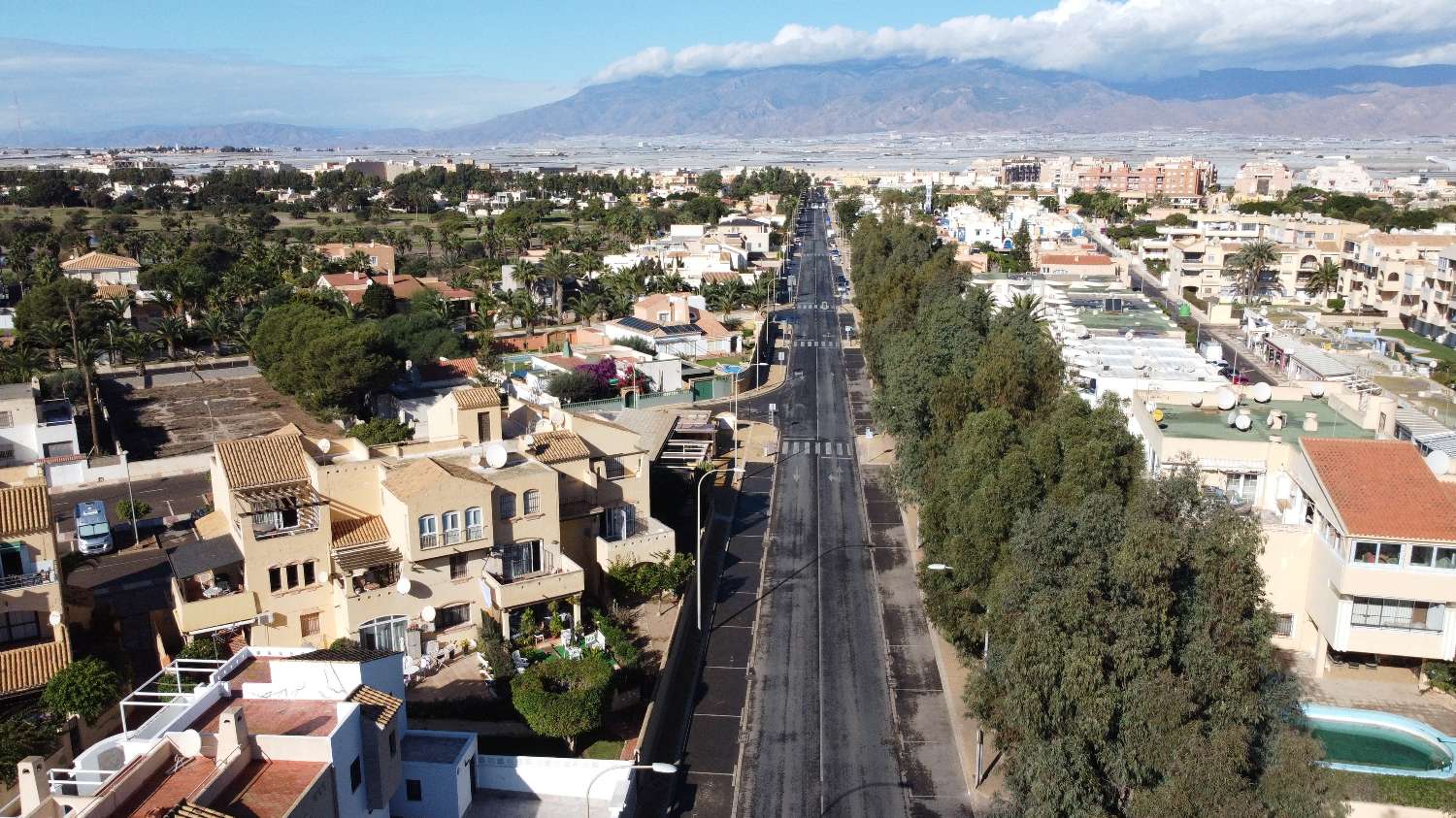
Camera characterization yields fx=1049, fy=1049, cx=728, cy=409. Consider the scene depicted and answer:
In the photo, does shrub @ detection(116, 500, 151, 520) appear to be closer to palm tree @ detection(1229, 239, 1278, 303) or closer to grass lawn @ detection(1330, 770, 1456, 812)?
grass lawn @ detection(1330, 770, 1456, 812)

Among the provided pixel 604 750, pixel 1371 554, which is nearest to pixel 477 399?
pixel 604 750

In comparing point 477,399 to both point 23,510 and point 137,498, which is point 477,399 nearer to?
point 23,510

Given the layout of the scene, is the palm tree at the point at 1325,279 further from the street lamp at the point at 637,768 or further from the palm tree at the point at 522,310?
the street lamp at the point at 637,768

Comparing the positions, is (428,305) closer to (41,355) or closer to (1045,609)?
(41,355)

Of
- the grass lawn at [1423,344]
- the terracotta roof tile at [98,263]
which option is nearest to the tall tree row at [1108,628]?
the grass lawn at [1423,344]

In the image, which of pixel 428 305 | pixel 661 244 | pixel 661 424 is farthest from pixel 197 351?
pixel 661 244
